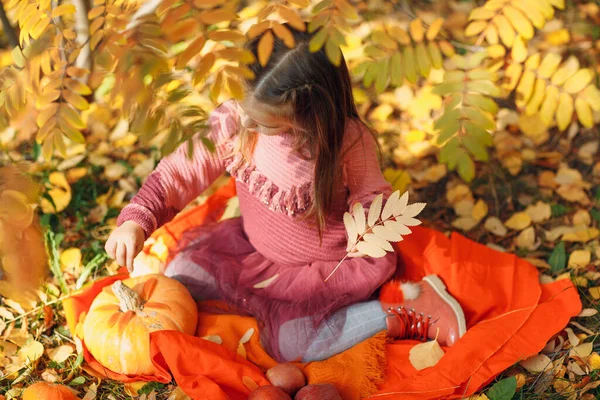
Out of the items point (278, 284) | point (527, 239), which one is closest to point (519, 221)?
point (527, 239)

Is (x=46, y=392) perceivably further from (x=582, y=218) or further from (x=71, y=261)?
(x=582, y=218)

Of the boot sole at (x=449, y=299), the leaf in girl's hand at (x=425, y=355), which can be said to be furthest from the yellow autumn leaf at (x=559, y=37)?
the leaf in girl's hand at (x=425, y=355)

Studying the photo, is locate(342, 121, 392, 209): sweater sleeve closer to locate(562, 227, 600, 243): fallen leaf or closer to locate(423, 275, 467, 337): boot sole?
locate(423, 275, 467, 337): boot sole

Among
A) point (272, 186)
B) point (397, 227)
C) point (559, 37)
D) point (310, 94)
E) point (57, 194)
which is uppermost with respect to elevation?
point (310, 94)

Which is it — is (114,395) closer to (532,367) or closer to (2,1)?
(532,367)

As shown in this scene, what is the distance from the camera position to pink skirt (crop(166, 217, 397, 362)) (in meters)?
2.00

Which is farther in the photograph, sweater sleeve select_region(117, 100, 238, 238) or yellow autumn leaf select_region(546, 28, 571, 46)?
yellow autumn leaf select_region(546, 28, 571, 46)

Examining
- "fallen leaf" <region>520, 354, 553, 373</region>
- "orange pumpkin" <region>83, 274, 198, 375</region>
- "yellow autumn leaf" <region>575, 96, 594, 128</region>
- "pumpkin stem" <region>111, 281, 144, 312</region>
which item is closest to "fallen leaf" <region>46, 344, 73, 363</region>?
"orange pumpkin" <region>83, 274, 198, 375</region>

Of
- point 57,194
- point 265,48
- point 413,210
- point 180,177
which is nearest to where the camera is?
point 265,48

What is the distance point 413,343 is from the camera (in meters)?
2.02

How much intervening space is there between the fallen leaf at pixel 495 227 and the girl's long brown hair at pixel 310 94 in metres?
0.94

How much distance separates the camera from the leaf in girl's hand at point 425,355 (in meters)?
1.95

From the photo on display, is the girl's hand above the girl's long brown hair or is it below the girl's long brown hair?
below

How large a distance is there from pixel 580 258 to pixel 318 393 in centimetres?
113
